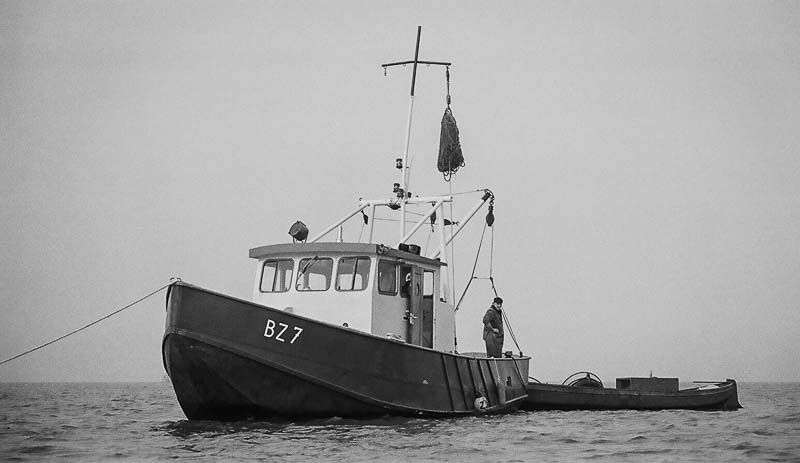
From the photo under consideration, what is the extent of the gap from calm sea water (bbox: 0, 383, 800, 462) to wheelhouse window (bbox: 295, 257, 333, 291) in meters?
2.54

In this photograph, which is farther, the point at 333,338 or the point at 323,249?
the point at 323,249

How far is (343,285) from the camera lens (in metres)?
15.7

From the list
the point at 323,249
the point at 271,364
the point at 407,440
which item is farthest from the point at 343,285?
the point at 407,440

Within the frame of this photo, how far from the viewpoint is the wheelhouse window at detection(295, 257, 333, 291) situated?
51.8ft

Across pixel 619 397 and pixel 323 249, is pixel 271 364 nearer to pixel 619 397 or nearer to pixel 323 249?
pixel 323 249

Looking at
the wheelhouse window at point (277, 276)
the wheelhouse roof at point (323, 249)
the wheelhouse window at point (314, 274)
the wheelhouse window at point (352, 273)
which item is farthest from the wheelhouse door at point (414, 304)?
the wheelhouse window at point (277, 276)

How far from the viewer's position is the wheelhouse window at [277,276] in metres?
16.0

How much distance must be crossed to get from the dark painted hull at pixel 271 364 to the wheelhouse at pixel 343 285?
1.07 m

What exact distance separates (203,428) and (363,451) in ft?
10.6

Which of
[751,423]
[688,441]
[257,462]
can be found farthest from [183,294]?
[751,423]

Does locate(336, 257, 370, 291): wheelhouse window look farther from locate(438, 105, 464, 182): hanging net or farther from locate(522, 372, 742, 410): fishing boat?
locate(522, 372, 742, 410): fishing boat

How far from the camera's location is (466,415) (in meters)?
16.8

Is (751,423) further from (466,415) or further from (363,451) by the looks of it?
(363,451)

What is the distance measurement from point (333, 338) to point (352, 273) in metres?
2.04
